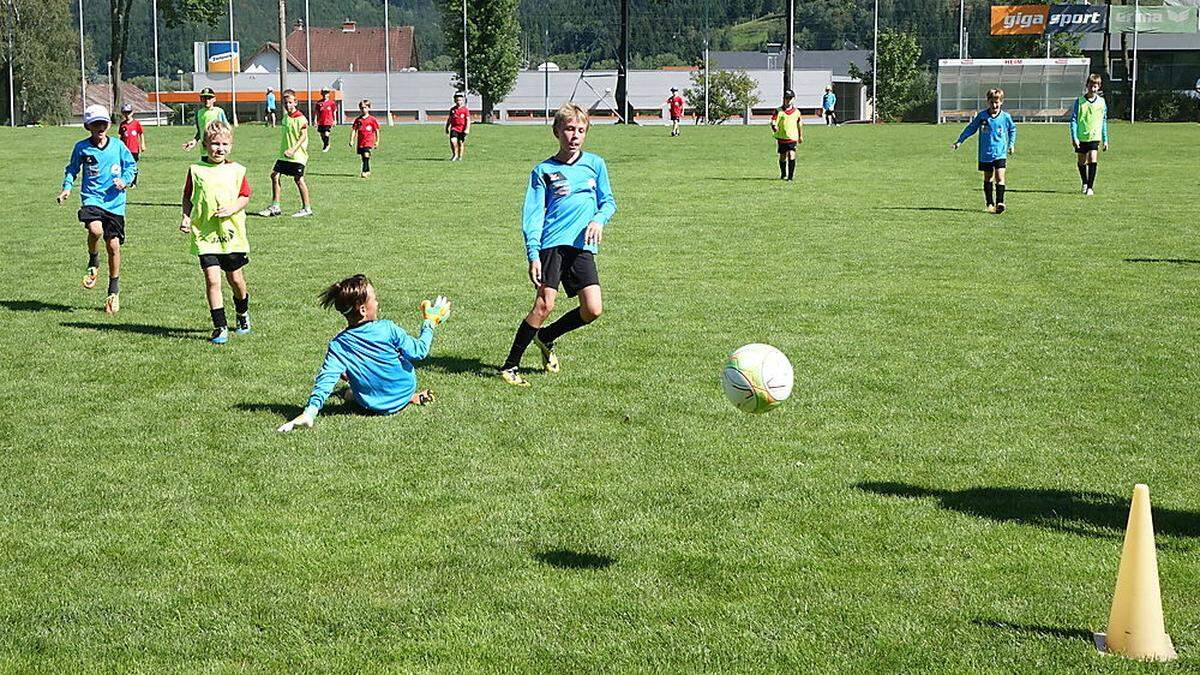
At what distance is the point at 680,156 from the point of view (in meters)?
37.2

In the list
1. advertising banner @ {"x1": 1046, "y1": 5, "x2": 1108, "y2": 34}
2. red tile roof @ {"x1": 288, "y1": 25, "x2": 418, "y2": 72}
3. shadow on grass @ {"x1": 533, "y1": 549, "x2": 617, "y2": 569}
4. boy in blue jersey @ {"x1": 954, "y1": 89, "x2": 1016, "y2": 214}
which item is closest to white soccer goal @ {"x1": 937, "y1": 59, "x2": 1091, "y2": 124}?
advertising banner @ {"x1": 1046, "y1": 5, "x2": 1108, "y2": 34}

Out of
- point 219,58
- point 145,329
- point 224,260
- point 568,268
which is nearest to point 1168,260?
point 568,268

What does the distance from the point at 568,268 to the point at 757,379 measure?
138 inches

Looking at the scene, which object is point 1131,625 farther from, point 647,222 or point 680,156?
point 680,156

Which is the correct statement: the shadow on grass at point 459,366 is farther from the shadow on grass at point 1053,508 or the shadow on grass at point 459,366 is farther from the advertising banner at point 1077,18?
the advertising banner at point 1077,18

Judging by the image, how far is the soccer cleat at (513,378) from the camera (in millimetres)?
9711

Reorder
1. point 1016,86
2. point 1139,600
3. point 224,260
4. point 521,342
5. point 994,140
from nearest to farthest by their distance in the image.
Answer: point 1139,600
point 521,342
point 224,260
point 994,140
point 1016,86

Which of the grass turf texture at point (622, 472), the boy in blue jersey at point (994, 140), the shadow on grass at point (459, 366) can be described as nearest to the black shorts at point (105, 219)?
the grass turf texture at point (622, 472)

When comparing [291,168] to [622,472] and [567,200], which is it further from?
[622,472]

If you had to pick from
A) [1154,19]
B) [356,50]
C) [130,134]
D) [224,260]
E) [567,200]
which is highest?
[356,50]

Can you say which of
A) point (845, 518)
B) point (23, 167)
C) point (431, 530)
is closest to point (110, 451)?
point (431, 530)

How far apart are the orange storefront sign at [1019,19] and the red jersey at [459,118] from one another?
54.4m

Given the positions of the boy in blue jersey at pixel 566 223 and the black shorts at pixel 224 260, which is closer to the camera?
the boy in blue jersey at pixel 566 223

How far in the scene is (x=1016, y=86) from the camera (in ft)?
229
